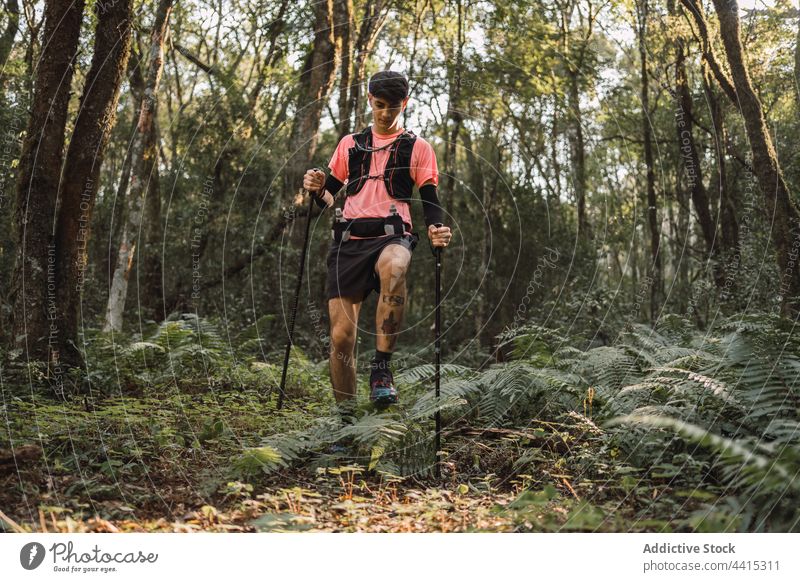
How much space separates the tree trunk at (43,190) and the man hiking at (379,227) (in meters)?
2.71

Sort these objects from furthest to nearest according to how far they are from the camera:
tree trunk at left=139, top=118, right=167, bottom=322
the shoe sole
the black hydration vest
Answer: tree trunk at left=139, top=118, right=167, bottom=322
the black hydration vest
the shoe sole

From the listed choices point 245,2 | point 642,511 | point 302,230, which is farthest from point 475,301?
point 642,511

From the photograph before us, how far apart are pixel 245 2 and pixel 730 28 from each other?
15.2 meters

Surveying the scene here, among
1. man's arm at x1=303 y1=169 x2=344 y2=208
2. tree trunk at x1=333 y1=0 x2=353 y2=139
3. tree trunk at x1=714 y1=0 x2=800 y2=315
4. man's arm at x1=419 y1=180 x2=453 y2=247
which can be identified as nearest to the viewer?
man's arm at x1=419 y1=180 x2=453 y2=247

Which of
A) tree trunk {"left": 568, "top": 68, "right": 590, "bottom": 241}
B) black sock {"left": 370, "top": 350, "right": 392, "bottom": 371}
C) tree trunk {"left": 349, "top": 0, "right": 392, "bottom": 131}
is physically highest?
tree trunk {"left": 349, "top": 0, "right": 392, "bottom": 131}

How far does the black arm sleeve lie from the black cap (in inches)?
31.4

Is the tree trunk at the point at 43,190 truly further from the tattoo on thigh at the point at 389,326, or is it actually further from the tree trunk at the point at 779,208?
the tree trunk at the point at 779,208

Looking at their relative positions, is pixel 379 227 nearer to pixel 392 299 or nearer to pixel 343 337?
pixel 392 299

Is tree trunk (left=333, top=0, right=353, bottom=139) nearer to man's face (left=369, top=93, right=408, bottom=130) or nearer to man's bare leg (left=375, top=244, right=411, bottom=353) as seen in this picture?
man's face (left=369, top=93, right=408, bottom=130)

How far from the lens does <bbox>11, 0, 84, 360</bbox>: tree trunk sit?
661 cm

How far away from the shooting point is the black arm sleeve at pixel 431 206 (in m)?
5.69

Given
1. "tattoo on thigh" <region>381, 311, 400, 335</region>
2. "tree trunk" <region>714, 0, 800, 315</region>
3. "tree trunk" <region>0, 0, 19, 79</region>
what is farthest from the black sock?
"tree trunk" <region>0, 0, 19, 79</region>

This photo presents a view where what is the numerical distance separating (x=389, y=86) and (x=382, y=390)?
100 inches
